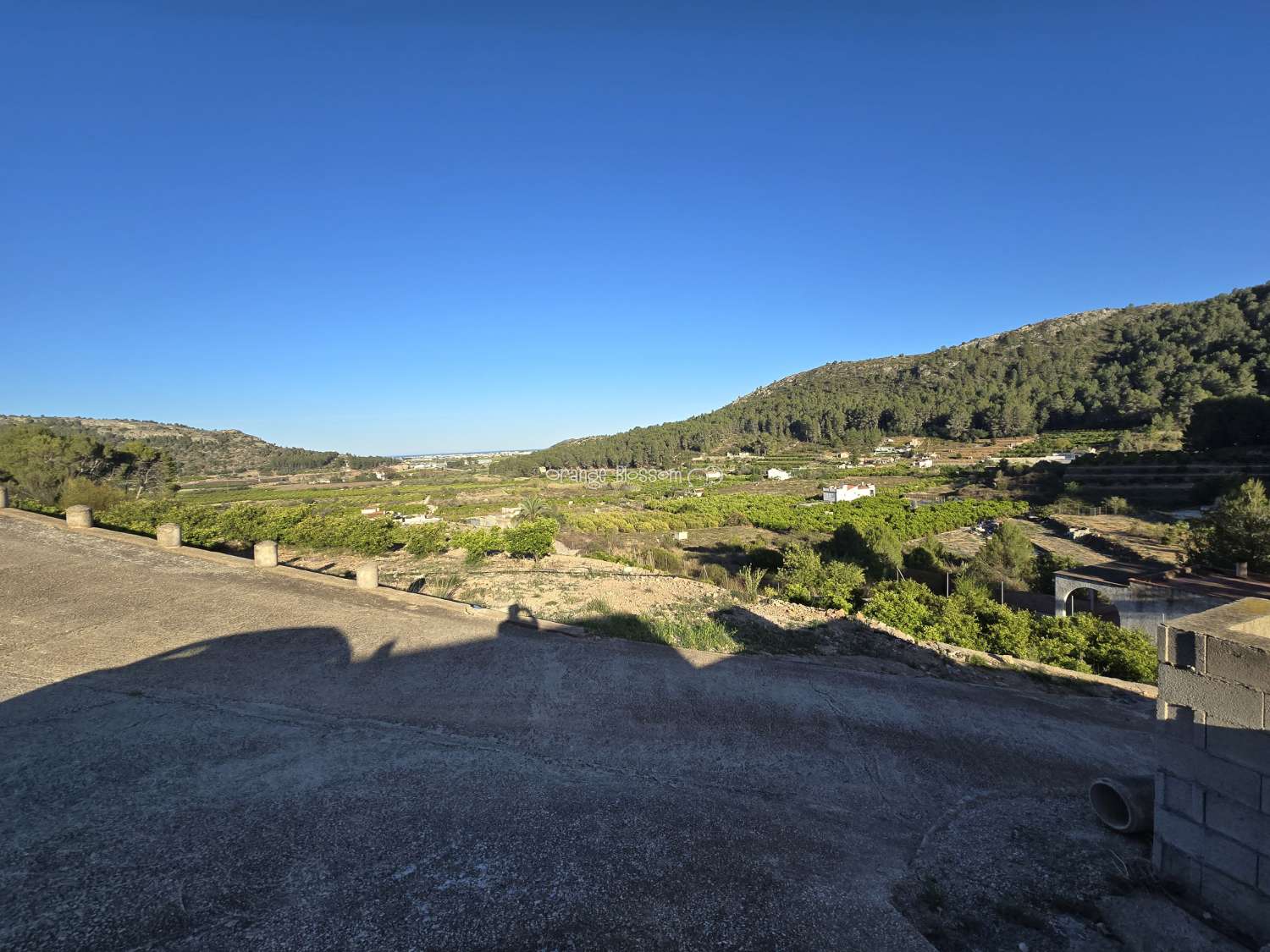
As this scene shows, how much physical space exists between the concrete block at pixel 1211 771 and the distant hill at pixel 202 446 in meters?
81.2

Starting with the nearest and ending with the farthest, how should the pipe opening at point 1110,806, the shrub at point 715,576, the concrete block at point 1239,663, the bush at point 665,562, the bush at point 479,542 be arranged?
the concrete block at point 1239,663, the pipe opening at point 1110,806, the shrub at point 715,576, the bush at point 479,542, the bush at point 665,562

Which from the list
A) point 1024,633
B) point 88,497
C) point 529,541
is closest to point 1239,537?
point 1024,633

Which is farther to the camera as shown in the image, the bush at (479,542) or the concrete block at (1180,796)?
the bush at (479,542)

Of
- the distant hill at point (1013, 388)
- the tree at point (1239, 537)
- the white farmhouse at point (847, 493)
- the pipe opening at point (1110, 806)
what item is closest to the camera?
the pipe opening at point (1110, 806)

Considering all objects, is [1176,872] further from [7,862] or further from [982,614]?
[982,614]

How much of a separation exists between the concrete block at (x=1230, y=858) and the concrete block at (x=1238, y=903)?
3 cm

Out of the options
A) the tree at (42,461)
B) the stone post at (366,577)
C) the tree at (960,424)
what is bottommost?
the stone post at (366,577)

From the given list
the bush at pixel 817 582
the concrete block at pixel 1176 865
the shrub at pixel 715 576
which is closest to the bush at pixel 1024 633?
the bush at pixel 817 582

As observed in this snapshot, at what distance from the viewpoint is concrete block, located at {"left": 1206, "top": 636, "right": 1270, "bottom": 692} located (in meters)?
2.65

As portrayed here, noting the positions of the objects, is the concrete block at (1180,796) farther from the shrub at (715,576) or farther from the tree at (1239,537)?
the tree at (1239,537)

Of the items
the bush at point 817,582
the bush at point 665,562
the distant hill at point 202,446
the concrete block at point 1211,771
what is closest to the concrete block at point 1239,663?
the concrete block at point 1211,771

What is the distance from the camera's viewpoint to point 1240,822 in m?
2.76

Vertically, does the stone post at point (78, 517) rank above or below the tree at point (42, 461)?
below

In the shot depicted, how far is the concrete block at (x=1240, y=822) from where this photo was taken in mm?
2666
